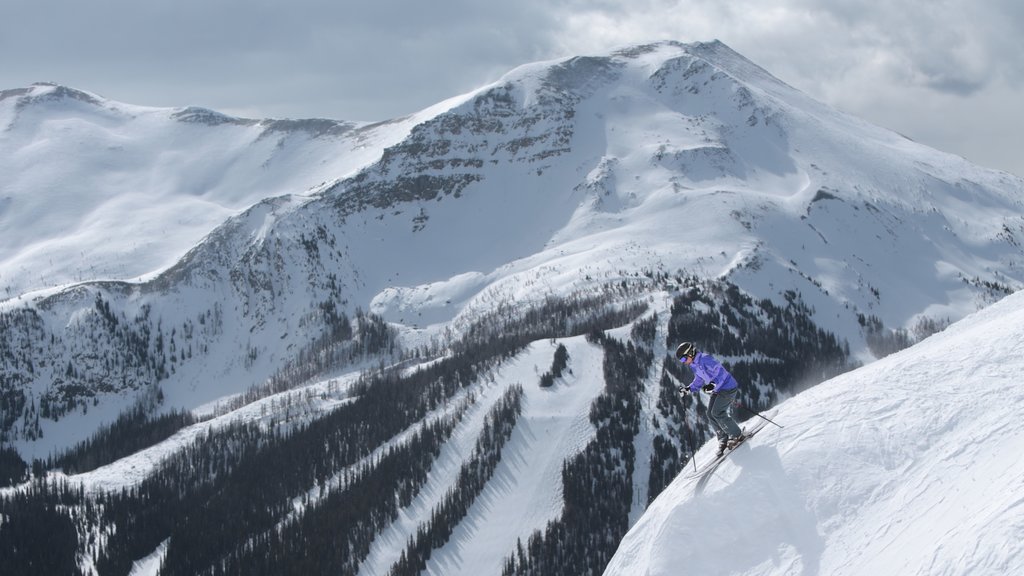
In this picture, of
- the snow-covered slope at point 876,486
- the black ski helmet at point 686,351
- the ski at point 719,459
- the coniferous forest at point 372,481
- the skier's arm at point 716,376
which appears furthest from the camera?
the coniferous forest at point 372,481

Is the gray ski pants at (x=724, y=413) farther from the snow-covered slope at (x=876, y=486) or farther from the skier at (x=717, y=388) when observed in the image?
the snow-covered slope at (x=876, y=486)

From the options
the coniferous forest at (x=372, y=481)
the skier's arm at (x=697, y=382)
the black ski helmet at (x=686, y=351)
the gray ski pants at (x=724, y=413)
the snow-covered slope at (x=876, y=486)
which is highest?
the black ski helmet at (x=686, y=351)

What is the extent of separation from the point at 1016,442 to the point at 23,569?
15647cm

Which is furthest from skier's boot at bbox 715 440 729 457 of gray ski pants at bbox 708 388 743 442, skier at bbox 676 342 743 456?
gray ski pants at bbox 708 388 743 442

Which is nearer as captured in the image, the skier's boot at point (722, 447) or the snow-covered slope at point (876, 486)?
the snow-covered slope at point (876, 486)

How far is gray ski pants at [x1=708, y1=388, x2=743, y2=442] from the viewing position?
30500 millimetres

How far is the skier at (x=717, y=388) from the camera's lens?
30594 millimetres

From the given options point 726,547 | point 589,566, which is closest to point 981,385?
point 726,547

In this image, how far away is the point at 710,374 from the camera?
1217 inches

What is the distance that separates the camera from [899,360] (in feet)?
105

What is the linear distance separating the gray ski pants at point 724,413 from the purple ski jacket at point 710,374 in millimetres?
281

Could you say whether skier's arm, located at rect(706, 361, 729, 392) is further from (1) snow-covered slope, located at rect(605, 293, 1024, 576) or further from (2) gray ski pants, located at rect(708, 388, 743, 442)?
(1) snow-covered slope, located at rect(605, 293, 1024, 576)

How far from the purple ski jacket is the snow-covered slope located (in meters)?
2.27

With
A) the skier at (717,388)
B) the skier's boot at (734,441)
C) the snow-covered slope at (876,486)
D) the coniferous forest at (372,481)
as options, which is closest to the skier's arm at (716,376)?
the skier at (717,388)
